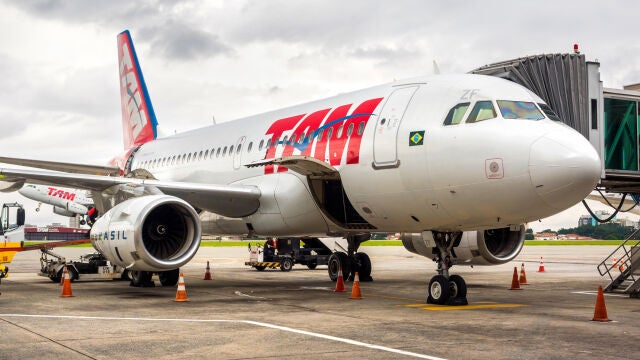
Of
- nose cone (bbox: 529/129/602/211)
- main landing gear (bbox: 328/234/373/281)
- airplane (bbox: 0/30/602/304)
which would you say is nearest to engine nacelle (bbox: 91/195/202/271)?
airplane (bbox: 0/30/602/304)

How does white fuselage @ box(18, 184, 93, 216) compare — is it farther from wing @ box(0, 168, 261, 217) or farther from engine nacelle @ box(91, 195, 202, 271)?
engine nacelle @ box(91, 195, 202, 271)

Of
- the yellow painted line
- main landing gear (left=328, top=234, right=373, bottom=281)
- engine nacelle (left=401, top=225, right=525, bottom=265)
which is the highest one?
engine nacelle (left=401, top=225, right=525, bottom=265)

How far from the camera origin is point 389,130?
1217 centimetres

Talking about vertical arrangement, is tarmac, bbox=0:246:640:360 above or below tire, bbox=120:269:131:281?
below

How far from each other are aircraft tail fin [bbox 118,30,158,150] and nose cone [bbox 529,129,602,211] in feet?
51.6

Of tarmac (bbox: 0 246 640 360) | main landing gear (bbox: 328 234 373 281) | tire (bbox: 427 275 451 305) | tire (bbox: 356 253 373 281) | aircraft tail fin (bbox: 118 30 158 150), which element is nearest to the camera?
tarmac (bbox: 0 246 640 360)

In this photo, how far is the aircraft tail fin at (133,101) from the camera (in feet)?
78.2

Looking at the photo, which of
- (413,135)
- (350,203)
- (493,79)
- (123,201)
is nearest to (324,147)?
(350,203)

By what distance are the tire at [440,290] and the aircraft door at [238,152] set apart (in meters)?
6.18

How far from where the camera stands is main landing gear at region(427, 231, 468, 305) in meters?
11.9

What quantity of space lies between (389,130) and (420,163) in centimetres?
101

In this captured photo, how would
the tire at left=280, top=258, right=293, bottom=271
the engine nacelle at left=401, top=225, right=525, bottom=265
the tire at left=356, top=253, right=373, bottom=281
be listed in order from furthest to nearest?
the tire at left=280, top=258, right=293, bottom=271 < the tire at left=356, top=253, right=373, bottom=281 < the engine nacelle at left=401, top=225, right=525, bottom=265

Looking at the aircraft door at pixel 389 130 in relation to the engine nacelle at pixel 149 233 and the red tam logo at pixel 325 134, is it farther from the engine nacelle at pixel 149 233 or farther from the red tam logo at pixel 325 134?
the engine nacelle at pixel 149 233

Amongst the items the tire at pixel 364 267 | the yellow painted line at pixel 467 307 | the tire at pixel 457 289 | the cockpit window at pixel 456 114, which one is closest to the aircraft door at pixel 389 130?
the cockpit window at pixel 456 114
